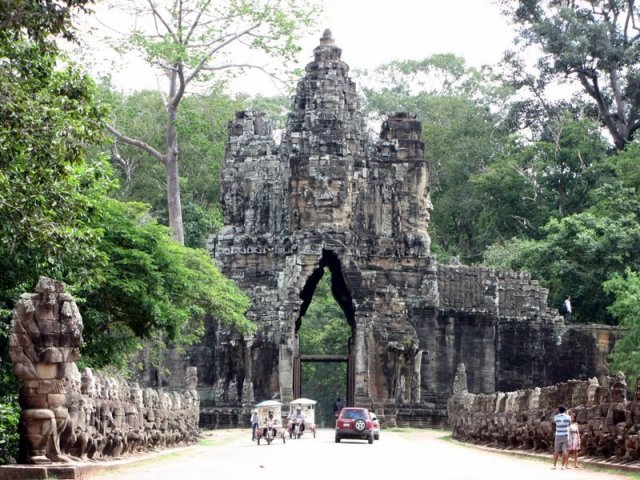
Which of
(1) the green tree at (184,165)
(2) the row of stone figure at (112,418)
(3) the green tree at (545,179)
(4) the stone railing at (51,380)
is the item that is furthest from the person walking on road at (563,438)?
(3) the green tree at (545,179)

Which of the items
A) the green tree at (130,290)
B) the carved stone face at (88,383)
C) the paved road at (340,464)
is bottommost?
the paved road at (340,464)

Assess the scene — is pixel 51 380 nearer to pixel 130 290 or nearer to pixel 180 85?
pixel 130 290

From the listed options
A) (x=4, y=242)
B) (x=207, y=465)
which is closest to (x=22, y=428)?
(x=4, y=242)

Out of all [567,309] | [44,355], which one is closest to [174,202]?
[567,309]

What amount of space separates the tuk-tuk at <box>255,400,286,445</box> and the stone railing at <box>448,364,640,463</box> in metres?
4.93

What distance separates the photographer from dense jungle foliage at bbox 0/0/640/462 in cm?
1966

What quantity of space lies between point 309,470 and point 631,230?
31273 mm

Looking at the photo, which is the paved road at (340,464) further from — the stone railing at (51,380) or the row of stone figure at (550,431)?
the stone railing at (51,380)

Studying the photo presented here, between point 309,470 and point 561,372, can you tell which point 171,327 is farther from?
point 561,372

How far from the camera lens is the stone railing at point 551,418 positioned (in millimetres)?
21047

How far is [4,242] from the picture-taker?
812 inches

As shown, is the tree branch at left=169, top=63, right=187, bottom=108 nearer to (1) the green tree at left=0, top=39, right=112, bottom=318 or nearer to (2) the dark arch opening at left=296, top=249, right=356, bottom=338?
(2) the dark arch opening at left=296, top=249, right=356, bottom=338

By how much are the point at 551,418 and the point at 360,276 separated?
2076 centimetres

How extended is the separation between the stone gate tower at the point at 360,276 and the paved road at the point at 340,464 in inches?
481
